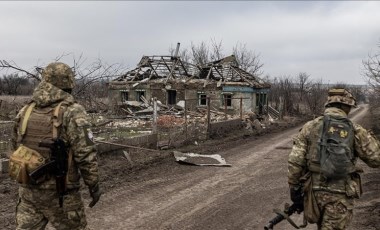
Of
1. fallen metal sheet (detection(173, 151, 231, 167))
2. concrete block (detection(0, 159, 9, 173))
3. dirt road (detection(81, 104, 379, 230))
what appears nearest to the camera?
dirt road (detection(81, 104, 379, 230))

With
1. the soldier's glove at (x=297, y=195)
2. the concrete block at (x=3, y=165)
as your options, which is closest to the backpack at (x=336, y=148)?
the soldier's glove at (x=297, y=195)

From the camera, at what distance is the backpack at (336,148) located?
3869 mm

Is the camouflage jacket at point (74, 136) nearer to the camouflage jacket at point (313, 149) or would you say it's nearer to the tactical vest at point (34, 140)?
the tactical vest at point (34, 140)

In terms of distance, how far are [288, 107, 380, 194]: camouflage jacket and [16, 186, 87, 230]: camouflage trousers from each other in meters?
2.04

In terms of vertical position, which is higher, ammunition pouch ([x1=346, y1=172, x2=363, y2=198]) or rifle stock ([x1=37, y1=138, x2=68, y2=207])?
rifle stock ([x1=37, y1=138, x2=68, y2=207])

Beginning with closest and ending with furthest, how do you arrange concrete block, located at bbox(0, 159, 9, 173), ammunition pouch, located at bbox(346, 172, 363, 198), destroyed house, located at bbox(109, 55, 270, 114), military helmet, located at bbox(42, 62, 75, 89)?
military helmet, located at bbox(42, 62, 75, 89) < ammunition pouch, located at bbox(346, 172, 363, 198) < concrete block, located at bbox(0, 159, 9, 173) < destroyed house, located at bbox(109, 55, 270, 114)

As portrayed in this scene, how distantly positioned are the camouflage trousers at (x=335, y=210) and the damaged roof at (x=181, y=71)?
27411 millimetres

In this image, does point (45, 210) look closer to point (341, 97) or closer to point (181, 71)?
point (341, 97)

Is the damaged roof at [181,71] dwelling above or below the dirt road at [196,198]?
above

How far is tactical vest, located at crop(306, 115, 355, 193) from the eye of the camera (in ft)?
12.7

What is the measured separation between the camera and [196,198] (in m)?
7.87

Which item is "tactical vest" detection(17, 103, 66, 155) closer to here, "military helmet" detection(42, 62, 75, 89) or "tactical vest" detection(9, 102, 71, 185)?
"tactical vest" detection(9, 102, 71, 185)

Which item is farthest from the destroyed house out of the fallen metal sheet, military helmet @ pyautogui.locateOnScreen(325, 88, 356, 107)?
military helmet @ pyautogui.locateOnScreen(325, 88, 356, 107)

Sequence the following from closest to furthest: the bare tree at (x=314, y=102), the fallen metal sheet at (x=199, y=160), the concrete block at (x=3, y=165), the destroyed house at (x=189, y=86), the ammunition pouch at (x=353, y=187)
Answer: the ammunition pouch at (x=353, y=187) → the concrete block at (x=3, y=165) → the fallen metal sheet at (x=199, y=160) → the destroyed house at (x=189, y=86) → the bare tree at (x=314, y=102)
